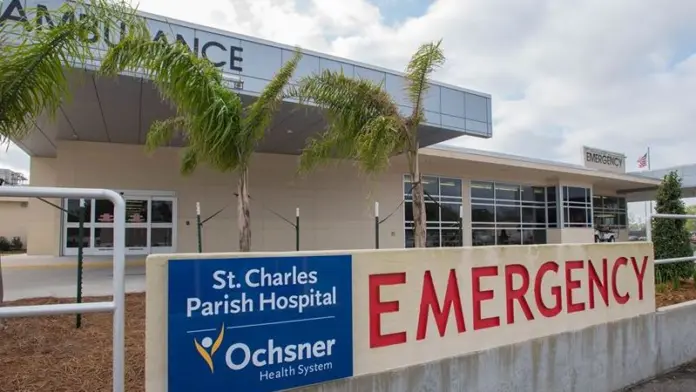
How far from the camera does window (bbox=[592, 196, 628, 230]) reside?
34.5 m

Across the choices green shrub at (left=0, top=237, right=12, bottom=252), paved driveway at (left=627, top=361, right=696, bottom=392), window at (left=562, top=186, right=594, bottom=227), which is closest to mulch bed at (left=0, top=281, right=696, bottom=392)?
paved driveway at (left=627, top=361, right=696, bottom=392)

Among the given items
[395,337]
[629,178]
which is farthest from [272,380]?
[629,178]

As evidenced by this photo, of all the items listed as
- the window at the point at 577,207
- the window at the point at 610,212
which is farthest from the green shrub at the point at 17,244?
the window at the point at 610,212

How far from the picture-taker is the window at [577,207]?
2877 centimetres

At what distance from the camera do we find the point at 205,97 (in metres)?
8.34

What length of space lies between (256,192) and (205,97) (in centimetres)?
1079

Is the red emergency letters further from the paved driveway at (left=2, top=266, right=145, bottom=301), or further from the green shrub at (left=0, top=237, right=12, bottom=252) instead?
the green shrub at (left=0, top=237, right=12, bottom=252)

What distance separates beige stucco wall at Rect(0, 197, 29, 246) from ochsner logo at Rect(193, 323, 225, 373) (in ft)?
116

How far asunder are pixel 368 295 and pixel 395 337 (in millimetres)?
434

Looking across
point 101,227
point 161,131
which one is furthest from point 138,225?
point 161,131

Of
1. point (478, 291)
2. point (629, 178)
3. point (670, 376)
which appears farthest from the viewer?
point (629, 178)

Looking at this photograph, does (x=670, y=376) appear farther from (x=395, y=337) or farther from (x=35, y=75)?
(x=35, y=75)

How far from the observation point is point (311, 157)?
38.9 ft

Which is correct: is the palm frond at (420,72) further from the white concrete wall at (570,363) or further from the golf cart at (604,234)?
the golf cart at (604,234)
